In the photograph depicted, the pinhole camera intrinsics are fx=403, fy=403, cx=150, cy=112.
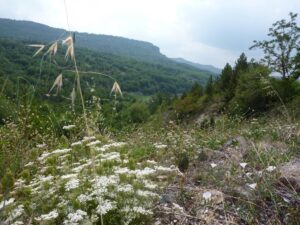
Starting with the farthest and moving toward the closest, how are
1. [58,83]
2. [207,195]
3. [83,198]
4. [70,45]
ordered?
[207,195] < [83,198] < [58,83] < [70,45]

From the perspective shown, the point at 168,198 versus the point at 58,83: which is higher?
the point at 58,83

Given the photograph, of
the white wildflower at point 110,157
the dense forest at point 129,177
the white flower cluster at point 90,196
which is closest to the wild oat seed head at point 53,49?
the dense forest at point 129,177

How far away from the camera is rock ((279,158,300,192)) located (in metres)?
4.19

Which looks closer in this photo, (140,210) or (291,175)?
(140,210)

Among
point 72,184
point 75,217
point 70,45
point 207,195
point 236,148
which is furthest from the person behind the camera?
point 236,148

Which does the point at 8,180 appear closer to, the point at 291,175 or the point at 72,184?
the point at 72,184

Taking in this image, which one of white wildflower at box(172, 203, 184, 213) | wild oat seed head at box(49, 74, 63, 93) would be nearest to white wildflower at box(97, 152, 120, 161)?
white wildflower at box(172, 203, 184, 213)

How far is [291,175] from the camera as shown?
435 cm

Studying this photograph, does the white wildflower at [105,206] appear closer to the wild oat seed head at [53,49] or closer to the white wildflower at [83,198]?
the white wildflower at [83,198]

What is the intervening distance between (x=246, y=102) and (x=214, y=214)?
37.2 m

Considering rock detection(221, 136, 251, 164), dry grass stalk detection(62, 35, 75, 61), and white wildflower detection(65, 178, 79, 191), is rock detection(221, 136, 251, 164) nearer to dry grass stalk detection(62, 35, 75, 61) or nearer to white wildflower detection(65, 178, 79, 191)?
white wildflower detection(65, 178, 79, 191)

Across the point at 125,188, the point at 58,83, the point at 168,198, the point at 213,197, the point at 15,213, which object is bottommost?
the point at 15,213

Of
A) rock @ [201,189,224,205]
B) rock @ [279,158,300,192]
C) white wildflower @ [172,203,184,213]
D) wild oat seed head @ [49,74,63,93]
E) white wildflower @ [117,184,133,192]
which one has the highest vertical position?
wild oat seed head @ [49,74,63,93]

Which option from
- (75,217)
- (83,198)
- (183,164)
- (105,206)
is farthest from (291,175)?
(75,217)
